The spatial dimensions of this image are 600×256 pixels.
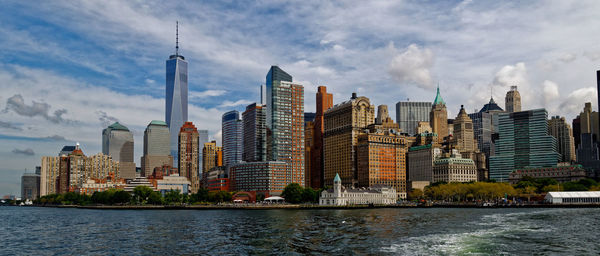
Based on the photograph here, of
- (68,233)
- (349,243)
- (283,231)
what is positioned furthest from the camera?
(68,233)

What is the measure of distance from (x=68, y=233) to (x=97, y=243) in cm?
2678

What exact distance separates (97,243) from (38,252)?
10537 millimetres

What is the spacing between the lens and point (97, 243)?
9119cm

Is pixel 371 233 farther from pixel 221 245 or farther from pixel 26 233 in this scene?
pixel 26 233

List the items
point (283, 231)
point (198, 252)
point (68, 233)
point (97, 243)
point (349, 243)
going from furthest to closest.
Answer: point (68, 233)
point (283, 231)
point (97, 243)
point (349, 243)
point (198, 252)

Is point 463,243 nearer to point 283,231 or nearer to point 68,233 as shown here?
point 283,231

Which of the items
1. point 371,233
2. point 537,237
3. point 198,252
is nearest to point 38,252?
point 198,252

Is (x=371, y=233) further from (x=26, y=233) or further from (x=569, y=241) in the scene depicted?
(x=26, y=233)

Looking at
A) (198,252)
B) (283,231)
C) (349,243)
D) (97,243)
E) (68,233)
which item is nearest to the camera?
(198,252)

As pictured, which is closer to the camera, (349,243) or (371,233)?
(349,243)

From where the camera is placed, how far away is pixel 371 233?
314 ft

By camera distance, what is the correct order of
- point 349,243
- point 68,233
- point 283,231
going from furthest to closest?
1. point 68,233
2. point 283,231
3. point 349,243

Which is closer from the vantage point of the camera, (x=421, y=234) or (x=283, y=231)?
(x=421, y=234)

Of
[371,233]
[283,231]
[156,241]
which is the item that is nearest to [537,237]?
[371,233]
